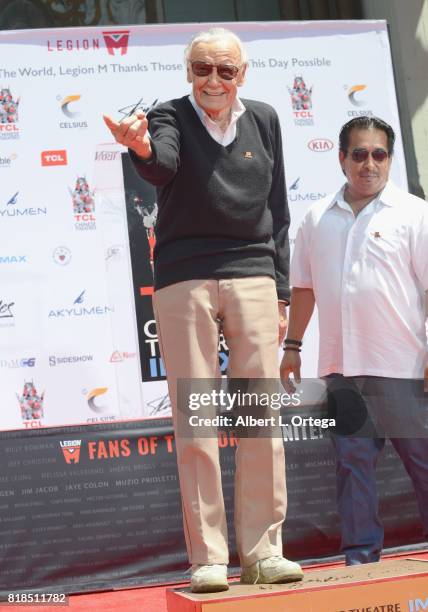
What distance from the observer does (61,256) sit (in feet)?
16.0

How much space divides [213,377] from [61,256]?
218 cm

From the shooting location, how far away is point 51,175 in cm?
496

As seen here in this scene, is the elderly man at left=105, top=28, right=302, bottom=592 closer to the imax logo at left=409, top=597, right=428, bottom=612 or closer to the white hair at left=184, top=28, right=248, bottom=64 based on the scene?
the white hair at left=184, top=28, right=248, bottom=64

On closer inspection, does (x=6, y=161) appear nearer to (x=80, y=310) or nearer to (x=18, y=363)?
(x=80, y=310)

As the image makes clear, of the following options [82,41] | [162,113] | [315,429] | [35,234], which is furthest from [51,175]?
[162,113]

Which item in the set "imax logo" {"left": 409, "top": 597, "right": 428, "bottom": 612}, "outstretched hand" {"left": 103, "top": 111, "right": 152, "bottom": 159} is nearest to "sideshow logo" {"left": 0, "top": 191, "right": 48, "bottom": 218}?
"outstretched hand" {"left": 103, "top": 111, "right": 152, "bottom": 159}

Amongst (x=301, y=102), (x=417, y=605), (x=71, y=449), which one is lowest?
(x=417, y=605)

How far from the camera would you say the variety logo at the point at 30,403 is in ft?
15.7

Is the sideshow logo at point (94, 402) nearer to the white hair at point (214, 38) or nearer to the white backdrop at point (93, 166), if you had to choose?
the white backdrop at point (93, 166)

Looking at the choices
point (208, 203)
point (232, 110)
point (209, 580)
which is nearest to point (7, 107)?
point (232, 110)

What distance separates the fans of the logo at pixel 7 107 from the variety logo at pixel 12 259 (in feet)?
2.26

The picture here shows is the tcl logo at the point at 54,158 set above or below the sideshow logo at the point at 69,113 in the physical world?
below

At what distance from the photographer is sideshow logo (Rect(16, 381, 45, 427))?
479cm
